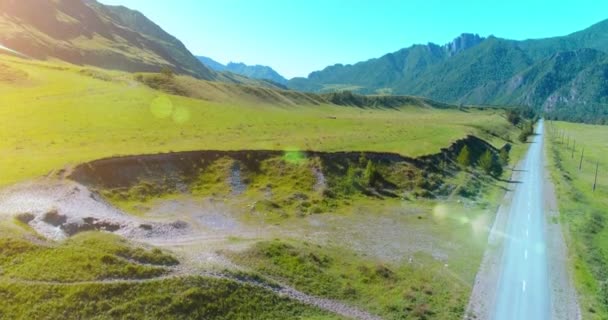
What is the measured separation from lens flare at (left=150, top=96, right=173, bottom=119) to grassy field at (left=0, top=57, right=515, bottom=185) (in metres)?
0.24

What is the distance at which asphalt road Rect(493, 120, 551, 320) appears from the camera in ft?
119

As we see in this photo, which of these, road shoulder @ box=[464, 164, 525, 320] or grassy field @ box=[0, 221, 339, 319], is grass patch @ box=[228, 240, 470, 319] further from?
grassy field @ box=[0, 221, 339, 319]

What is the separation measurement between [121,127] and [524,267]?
7302cm

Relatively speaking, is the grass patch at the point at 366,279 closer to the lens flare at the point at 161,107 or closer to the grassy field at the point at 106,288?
the grassy field at the point at 106,288

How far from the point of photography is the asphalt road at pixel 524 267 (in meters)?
36.3

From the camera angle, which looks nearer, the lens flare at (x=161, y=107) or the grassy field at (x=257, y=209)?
the grassy field at (x=257, y=209)

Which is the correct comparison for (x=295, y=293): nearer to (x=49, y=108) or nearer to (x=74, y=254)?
(x=74, y=254)

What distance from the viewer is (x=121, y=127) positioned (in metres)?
84.8

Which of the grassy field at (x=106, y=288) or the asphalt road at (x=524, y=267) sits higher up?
the grassy field at (x=106, y=288)

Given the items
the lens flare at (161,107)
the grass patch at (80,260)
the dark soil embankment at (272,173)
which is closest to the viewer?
the grass patch at (80,260)

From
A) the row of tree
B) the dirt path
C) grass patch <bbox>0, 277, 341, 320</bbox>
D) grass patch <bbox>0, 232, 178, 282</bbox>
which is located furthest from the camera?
the row of tree

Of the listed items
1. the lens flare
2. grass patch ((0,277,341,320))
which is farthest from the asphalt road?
the lens flare

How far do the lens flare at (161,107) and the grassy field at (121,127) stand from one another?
242 millimetres

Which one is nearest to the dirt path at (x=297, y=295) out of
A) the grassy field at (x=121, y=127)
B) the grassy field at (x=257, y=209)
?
the grassy field at (x=257, y=209)
